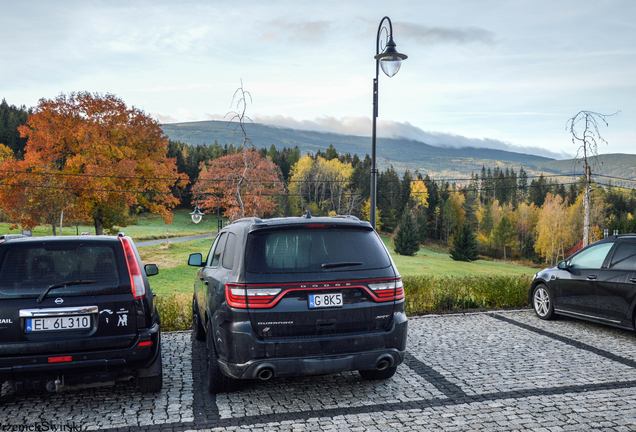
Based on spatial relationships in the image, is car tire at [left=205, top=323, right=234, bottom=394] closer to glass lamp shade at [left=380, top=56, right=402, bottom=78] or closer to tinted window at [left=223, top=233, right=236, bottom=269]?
tinted window at [left=223, top=233, right=236, bottom=269]

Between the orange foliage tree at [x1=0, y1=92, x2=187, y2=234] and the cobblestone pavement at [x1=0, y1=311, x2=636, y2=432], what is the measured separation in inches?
1219

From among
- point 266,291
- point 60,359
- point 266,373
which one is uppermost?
point 266,291

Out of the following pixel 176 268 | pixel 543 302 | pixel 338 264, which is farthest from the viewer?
pixel 176 268

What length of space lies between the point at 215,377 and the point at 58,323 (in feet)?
5.27

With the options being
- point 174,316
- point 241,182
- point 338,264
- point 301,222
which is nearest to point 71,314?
point 301,222

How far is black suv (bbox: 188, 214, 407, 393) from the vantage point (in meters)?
4.37

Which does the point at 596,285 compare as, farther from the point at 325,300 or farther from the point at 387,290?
the point at 325,300

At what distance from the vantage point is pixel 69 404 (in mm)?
4777

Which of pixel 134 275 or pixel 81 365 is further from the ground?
pixel 134 275

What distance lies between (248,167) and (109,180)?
1743 cm

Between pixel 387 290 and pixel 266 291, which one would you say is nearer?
pixel 266 291

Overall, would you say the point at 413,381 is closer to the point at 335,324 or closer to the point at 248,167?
the point at 335,324

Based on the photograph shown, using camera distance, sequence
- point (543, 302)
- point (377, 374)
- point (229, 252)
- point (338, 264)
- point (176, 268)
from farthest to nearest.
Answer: point (176, 268) < point (543, 302) < point (377, 374) < point (229, 252) < point (338, 264)

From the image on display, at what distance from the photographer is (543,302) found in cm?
933
